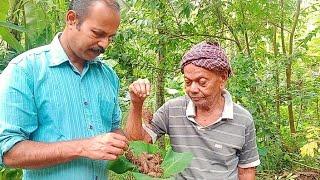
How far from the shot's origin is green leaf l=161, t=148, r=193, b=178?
1.88 m

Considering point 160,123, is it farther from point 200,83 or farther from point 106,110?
point 106,110

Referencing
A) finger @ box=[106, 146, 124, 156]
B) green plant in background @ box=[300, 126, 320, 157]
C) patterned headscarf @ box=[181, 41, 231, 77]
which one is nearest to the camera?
finger @ box=[106, 146, 124, 156]

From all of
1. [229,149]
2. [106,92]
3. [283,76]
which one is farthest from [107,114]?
[283,76]

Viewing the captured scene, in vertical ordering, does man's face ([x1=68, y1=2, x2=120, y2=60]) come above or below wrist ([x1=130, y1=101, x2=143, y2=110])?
above

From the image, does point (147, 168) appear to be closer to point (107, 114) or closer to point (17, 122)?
point (107, 114)

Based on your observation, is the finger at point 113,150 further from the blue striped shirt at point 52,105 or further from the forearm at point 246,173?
the forearm at point 246,173

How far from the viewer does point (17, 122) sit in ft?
5.58

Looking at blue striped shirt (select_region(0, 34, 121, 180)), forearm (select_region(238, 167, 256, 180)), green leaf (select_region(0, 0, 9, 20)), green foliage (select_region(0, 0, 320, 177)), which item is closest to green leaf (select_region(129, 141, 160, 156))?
blue striped shirt (select_region(0, 34, 121, 180))

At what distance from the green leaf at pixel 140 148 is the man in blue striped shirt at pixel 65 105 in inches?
5.4

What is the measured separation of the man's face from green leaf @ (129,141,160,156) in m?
0.41

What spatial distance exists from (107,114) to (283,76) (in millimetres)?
3229

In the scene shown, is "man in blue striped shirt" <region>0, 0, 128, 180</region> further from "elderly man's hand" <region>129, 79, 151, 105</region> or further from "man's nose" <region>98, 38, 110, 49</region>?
"elderly man's hand" <region>129, 79, 151, 105</region>

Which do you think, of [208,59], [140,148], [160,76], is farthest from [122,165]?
[160,76]

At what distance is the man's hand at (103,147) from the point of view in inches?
64.1
